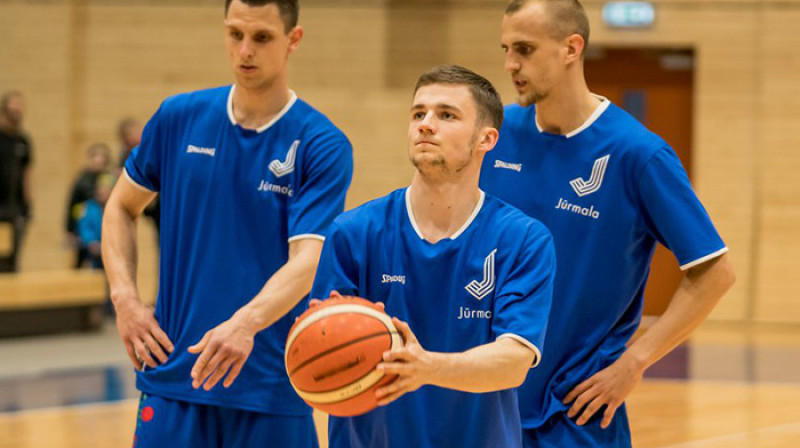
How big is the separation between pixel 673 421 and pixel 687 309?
17.4 feet

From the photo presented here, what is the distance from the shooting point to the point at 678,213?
3.74 m

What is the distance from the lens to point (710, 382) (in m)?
10.6

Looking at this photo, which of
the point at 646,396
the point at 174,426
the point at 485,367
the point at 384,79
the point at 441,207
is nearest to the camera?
the point at 485,367

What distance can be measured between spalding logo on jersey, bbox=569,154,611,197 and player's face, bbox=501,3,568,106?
290mm

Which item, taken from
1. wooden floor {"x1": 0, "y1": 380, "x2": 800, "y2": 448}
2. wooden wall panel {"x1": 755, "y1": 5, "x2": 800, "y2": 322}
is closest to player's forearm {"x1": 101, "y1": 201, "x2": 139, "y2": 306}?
wooden floor {"x1": 0, "y1": 380, "x2": 800, "y2": 448}

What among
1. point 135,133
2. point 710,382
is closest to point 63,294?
point 135,133

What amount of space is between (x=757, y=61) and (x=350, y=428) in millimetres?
12482

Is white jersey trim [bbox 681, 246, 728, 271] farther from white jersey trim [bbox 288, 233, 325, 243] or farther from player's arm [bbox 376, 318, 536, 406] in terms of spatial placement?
white jersey trim [bbox 288, 233, 325, 243]

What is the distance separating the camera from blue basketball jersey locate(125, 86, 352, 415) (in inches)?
159

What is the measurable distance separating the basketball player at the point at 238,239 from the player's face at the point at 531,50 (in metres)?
0.67

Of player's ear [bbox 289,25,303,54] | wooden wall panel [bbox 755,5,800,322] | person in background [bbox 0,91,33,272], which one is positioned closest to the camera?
player's ear [bbox 289,25,303,54]

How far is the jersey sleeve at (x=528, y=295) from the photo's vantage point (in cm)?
311

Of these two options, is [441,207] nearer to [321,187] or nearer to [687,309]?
[321,187]

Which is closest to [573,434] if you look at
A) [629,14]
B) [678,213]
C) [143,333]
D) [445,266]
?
[678,213]
